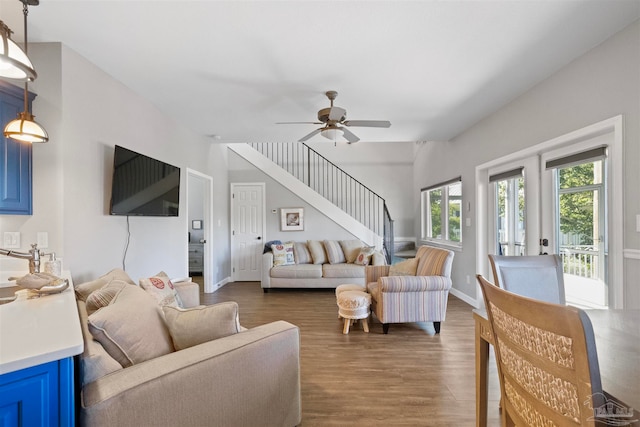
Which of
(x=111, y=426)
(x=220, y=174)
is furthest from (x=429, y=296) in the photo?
(x=220, y=174)

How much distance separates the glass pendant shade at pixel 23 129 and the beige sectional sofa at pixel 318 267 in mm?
3735

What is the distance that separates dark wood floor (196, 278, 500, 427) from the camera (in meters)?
1.87

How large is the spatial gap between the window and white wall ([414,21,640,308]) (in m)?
0.69

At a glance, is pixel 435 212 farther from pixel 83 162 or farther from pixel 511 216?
pixel 83 162

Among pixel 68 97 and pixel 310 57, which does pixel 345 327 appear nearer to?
pixel 310 57

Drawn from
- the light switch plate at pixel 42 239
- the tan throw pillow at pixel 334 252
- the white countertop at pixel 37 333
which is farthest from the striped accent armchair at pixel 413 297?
the light switch plate at pixel 42 239

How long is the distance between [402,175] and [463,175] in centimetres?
264

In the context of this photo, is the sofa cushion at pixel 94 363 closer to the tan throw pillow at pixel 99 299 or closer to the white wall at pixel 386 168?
the tan throw pillow at pixel 99 299

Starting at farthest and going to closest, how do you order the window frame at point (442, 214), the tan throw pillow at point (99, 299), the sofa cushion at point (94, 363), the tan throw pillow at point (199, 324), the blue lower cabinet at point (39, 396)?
the window frame at point (442, 214) → the tan throw pillow at point (99, 299) → the tan throw pillow at point (199, 324) → the sofa cushion at point (94, 363) → the blue lower cabinet at point (39, 396)

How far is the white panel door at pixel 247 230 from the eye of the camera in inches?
235

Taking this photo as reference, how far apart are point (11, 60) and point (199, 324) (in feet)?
4.83

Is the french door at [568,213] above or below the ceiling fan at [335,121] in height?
below

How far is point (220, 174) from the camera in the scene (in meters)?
5.63

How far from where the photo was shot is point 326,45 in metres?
2.23
